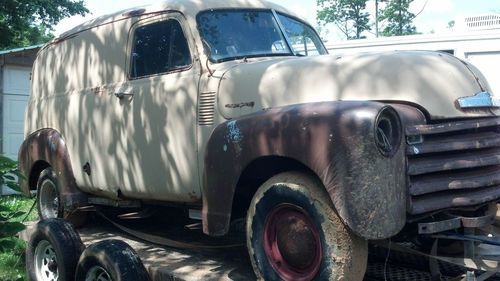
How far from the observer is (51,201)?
20.6ft

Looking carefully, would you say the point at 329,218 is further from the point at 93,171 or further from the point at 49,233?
the point at 93,171

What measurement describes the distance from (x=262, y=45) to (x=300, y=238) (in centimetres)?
188

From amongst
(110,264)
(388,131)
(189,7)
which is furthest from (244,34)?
(110,264)

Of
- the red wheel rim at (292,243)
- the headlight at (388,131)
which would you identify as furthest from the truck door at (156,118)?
the headlight at (388,131)

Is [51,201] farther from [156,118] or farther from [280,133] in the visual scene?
[280,133]

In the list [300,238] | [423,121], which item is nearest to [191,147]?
[300,238]

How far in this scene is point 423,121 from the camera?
10.4 ft

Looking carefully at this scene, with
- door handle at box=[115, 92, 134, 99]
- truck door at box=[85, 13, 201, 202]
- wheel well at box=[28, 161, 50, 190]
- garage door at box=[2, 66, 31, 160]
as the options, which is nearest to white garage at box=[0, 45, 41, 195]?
garage door at box=[2, 66, 31, 160]

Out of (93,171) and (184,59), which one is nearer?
(184,59)

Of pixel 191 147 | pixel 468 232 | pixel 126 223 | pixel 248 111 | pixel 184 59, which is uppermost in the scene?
pixel 184 59

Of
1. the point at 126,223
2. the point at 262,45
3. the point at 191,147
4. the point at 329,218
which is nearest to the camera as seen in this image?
the point at 329,218

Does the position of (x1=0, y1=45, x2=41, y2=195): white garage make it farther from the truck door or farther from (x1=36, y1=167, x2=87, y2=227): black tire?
the truck door

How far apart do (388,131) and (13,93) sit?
1043 cm

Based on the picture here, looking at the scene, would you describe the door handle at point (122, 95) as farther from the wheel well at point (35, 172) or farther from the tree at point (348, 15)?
the tree at point (348, 15)
